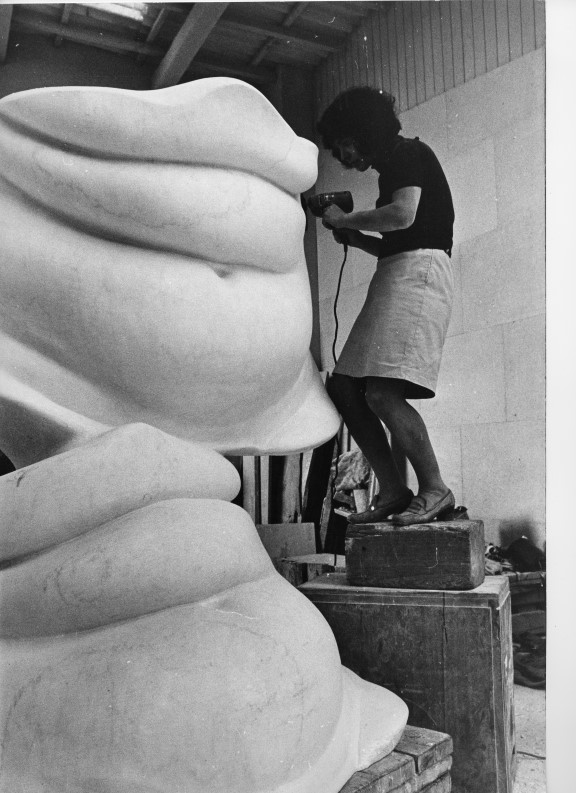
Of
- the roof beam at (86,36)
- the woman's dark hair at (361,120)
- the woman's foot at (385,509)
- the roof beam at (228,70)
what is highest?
the roof beam at (86,36)

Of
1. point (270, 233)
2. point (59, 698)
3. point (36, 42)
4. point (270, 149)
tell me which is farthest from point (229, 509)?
point (36, 42)

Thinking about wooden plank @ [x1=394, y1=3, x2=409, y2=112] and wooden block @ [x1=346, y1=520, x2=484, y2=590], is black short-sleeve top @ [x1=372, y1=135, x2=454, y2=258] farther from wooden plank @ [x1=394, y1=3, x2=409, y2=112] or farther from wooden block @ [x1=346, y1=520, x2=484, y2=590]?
wooden block @ [x1=346, y1=520, x2=484, y2=590]

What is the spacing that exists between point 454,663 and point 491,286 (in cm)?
92

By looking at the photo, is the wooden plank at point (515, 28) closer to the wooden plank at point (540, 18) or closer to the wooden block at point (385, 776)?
the wooden plank at point (540, 18)

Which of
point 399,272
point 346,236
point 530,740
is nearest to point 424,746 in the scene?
point 530,740

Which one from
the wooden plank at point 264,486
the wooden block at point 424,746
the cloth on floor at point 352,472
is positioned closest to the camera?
the wooden block at point 424,746

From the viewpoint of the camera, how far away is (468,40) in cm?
173

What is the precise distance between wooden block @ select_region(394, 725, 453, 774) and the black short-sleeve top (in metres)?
1.12

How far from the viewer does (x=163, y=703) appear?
1.25 metres

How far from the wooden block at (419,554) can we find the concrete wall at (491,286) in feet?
0.43

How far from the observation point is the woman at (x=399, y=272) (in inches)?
67.5

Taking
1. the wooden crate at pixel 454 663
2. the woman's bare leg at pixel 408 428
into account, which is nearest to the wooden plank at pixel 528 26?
the woman's bare leg at pixel 408 428

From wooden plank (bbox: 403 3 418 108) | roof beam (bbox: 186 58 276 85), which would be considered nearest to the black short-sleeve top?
wooden plank (bbox: 403 3 418 108)

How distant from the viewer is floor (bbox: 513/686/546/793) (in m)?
1.70
